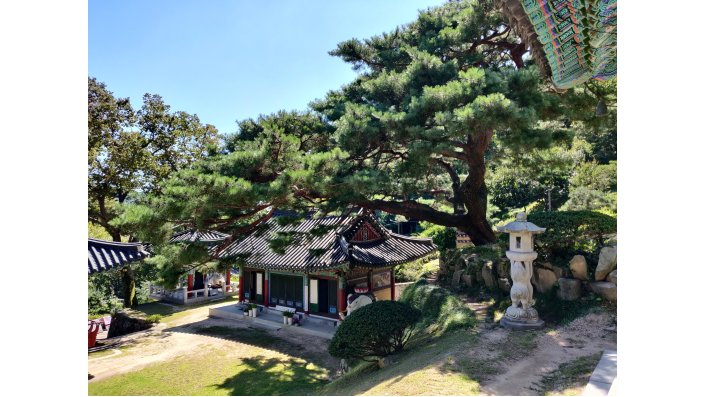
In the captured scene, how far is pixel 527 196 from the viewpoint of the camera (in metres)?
23.7

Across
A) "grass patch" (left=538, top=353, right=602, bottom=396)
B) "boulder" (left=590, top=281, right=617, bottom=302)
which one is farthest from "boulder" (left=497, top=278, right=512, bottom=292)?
"grass patch" (left=538, top=353, right=602, bottom=396)

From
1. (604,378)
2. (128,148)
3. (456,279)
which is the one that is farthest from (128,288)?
(604,378)

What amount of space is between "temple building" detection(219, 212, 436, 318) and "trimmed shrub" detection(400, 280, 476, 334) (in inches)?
94.5

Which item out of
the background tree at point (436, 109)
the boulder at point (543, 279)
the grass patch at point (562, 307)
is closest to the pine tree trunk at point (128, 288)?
the background tree at point (436, 109)

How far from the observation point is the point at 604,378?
15.4ft

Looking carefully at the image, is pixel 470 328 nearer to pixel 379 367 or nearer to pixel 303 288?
pixel 379 367

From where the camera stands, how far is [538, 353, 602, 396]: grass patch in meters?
4.61

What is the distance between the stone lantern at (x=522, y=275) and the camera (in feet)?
23.6

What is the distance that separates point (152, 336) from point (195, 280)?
585 cm

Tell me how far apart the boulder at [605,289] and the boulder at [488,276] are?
232cm

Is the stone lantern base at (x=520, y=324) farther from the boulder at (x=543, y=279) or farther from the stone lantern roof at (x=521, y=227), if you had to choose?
the stone lantern roof at (x=521, y=227)

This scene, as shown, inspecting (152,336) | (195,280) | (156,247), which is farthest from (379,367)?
(195,280)

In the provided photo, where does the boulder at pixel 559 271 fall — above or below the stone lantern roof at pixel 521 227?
below

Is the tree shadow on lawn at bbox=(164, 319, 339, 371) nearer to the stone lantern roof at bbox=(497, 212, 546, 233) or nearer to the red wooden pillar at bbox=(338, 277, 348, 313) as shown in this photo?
the red wooden pillar at bbox=(338, 277, 348, 313)
